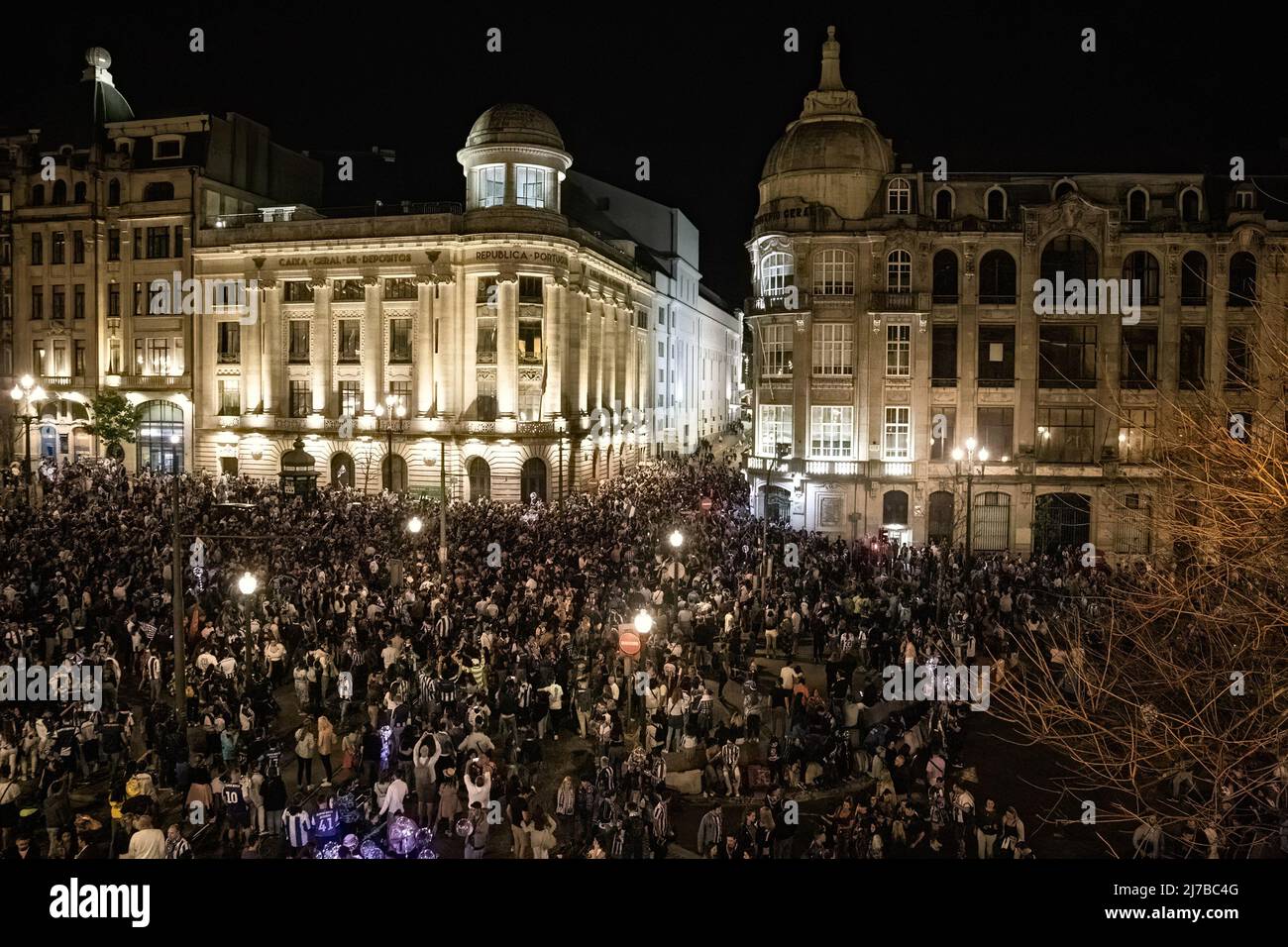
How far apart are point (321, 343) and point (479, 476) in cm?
1213

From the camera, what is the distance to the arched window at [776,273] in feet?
144

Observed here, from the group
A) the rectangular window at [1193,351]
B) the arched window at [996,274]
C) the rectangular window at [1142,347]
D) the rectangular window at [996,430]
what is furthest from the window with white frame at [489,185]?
the rectangular window at [1193,351]

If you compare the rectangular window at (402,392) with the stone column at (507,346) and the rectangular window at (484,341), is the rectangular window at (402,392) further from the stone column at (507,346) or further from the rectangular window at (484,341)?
the stone column at (507,346)

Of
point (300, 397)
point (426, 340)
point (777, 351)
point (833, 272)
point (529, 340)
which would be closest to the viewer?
point (833, 272)

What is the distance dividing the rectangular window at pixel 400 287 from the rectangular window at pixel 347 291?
5.10 ft

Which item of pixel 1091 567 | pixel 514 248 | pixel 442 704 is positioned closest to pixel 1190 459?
pixel 442 704

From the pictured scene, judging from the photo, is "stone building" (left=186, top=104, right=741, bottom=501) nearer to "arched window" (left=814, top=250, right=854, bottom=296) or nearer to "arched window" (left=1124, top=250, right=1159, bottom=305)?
"arched window" (left=814, top=250, right=854, bottom=296)

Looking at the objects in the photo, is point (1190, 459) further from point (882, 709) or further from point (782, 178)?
point (782, 178)

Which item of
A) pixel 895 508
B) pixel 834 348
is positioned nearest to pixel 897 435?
pixel 895 508

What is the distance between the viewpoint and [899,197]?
141 feet

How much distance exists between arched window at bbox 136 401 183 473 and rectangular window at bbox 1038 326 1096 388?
4781cm

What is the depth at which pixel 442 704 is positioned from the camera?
17.4 m

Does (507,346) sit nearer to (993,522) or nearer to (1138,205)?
(993,522)
